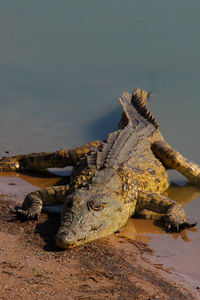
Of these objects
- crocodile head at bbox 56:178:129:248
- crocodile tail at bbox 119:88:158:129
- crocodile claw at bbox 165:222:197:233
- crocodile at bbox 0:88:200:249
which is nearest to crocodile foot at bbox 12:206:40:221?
crocodile at bbox 0:88:200:249

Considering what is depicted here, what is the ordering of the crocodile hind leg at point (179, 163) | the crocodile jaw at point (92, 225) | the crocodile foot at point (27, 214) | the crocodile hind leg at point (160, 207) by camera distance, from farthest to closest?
the crocodile hind leg at point (179, 163)
the crocodile hind leg at point (160, 207)
the crocodile foot at point (27, 214)
the crocodile jaw at point (92, 225)

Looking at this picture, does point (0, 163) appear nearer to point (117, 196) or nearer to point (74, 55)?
point (117, 196)

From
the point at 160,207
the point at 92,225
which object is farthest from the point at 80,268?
the point at 160,207

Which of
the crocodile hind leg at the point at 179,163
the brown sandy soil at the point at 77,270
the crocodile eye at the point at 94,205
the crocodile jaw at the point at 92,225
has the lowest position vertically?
the brown sandy soil at the point at 77,270

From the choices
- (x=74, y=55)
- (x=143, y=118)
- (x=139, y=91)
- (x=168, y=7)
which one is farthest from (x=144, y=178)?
(x=168, y=7)

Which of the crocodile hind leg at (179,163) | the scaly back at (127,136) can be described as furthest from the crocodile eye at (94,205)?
the crocodile hind leg at (179,163)

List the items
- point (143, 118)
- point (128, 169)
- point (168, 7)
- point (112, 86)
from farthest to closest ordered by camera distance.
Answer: point (168, 7) → point (112, 86) → point (143, 118) → point (128, 169)

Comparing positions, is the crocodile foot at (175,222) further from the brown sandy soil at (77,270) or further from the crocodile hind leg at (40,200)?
the crocodile hind leg at (40,200)
